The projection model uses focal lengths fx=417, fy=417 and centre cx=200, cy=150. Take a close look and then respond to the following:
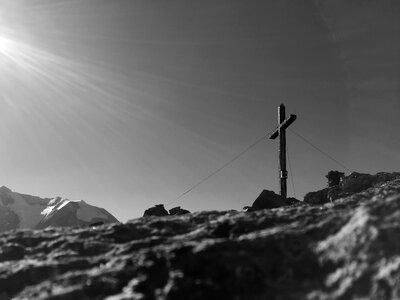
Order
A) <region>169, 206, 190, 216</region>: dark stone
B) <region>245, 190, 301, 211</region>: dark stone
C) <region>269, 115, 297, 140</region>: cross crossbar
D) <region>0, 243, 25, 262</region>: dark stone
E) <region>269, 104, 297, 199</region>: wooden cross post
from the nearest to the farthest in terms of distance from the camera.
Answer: <region>0, 243, 25, 262</region>: dark stone
<region>245, 190, 301, 211</region>: dark stone
<region>169, 206, 190, 216</region>: dark stone
<region>269, 104, 297, 199</region>: wooden cross post
<region>269, 115, 297, 140</region>: cross crossbar

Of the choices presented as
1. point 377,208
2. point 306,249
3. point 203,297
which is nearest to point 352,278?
point 306,249

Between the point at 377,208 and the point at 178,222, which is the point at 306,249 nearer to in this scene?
the point at 377,208

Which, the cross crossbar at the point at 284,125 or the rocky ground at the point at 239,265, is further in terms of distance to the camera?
the cross crossbar at the point at 284,125

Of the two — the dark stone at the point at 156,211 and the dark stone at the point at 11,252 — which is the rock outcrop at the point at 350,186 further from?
the dark stone at the point at 11,252

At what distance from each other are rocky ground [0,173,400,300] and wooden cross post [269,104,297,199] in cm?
1707

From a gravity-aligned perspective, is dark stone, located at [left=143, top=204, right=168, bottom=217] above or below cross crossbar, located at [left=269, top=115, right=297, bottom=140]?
below

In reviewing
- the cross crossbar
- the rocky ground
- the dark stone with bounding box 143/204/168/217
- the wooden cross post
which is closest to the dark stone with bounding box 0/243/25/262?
the rocky ground

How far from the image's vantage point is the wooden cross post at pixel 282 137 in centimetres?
2795

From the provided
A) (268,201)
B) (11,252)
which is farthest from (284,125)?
(11,252)

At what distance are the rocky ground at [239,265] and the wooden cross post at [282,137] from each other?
56.0 feet

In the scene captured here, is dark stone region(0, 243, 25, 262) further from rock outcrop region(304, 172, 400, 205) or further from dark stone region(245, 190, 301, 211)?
rock outcrop region(304, 172, 400, 205)

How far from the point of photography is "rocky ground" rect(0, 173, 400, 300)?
22.5 feet

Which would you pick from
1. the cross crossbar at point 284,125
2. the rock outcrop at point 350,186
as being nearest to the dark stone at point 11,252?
the rock outcrop at point 350,186

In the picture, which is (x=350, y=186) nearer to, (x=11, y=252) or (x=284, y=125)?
(x=284, y=125)
